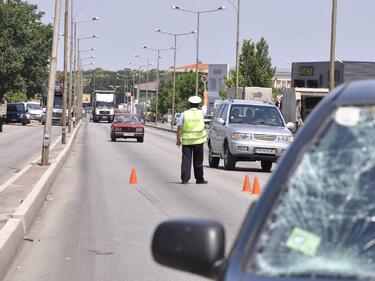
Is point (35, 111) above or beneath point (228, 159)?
above

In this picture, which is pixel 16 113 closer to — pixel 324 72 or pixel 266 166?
pixel 324 72

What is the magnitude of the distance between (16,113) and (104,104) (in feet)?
77.5

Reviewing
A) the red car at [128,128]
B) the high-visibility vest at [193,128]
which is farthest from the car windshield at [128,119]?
the high-visibility vest at [193,128]

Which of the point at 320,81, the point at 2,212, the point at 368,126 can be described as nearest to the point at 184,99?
the point at 320,81

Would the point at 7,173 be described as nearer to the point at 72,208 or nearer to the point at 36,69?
the point at 72,208

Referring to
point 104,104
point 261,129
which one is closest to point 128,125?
point 261,129

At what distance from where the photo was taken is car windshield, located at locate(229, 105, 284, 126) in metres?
24.5

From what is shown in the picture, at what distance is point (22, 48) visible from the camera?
74.9 m

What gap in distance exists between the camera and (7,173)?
22.1 meters

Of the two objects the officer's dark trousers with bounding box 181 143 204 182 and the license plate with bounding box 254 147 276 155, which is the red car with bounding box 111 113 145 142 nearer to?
the license plate with bounding box 254 147 276 155

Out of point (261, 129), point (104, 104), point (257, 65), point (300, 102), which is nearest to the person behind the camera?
point (261, 129)

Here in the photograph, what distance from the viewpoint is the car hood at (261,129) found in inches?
931

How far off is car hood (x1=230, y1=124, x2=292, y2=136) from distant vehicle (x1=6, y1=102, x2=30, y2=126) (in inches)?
2231

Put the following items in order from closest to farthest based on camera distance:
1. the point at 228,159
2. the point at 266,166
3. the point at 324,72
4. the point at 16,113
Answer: the point at 228,159 < the point at 266,166 < the point at 324,72 < the point at 16,113
